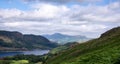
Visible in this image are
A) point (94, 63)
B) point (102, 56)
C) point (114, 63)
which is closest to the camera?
point (114, 63)

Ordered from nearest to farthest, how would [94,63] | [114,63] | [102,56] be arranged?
[114,63], [94,63], [102,56]

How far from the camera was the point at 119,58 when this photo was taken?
132 feet

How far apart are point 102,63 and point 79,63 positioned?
230 inches

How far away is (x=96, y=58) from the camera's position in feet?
145

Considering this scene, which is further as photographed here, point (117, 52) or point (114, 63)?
point (117, 52)

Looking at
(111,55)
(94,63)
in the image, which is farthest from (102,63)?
(111,55)

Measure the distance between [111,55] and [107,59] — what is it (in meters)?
2.44

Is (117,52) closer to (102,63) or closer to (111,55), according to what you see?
(111,55)

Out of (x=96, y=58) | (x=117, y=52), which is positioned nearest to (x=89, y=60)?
(x=96, y=58)

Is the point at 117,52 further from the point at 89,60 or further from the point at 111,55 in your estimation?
the point at 89,60

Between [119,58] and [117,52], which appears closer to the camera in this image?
[119,58]

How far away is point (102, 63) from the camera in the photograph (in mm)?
40344

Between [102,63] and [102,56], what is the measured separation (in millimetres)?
4791

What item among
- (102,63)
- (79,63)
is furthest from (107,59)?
(79,63)
